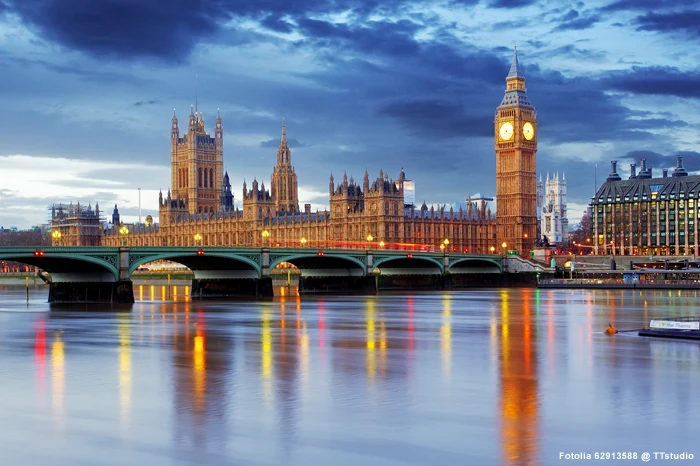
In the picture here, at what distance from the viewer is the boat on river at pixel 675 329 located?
3825 cm

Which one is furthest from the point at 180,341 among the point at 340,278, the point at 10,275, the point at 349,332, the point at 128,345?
the point at 10,275

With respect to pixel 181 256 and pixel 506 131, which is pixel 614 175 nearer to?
pixel 506 131

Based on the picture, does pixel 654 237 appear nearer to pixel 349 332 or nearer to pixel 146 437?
pixel 349 332

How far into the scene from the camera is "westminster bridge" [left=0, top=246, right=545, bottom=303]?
7462cm

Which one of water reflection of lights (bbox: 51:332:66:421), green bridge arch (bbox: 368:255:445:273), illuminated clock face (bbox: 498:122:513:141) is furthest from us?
illuminated clock face (bbox: 498:122:513:141)

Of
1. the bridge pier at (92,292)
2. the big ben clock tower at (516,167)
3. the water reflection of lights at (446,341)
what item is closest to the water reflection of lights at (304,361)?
the water reflection of lights at (446,341)

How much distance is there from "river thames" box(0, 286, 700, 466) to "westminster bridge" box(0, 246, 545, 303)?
26878 mm

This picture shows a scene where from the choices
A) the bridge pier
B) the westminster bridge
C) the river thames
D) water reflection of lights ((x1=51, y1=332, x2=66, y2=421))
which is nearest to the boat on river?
the river thames

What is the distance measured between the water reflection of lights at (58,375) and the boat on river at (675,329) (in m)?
21.7

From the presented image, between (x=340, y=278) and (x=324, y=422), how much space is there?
83301 mm

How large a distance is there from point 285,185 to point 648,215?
6325 centimetres

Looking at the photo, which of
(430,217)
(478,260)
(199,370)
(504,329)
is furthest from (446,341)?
(430,217)

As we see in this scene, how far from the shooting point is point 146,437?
20250 millimetres

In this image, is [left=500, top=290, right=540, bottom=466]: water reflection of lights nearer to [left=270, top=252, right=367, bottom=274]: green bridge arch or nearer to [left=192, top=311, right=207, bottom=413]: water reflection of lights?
[left=192, top=311, right=207, bottom=413]: water reflection of lights
